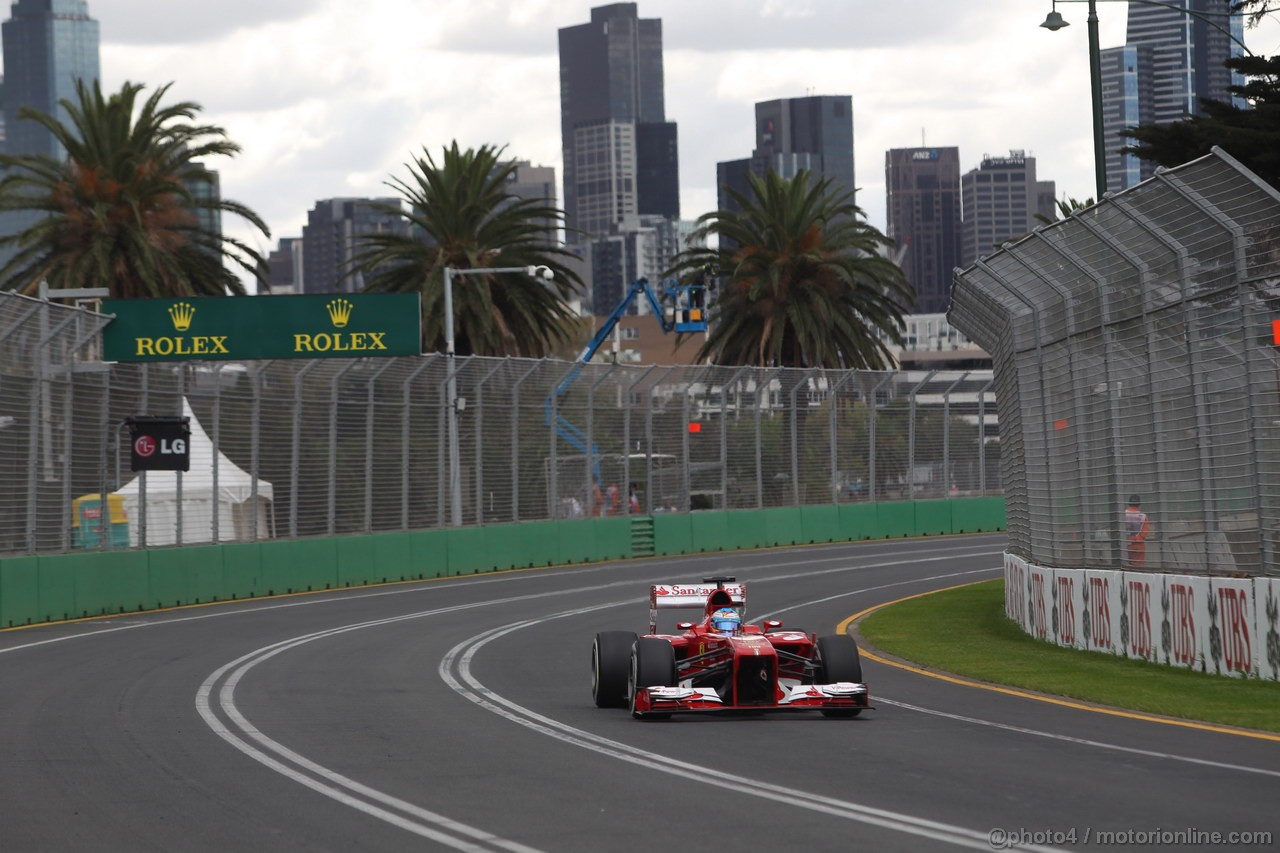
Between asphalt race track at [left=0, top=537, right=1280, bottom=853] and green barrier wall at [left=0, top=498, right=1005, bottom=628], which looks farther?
green barrier wall at [left=0, top=498, right=1005, bottom=628]

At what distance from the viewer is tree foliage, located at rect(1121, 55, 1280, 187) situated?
27.8 m

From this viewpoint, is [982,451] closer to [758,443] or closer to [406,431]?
[758,443]

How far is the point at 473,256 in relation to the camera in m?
46.6

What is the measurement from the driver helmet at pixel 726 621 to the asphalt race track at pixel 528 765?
0.81 metres

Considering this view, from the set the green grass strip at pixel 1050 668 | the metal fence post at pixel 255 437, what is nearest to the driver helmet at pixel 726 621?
the green grass strip at pixel 1050 668

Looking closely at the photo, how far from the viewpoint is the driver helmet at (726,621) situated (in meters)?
14.3

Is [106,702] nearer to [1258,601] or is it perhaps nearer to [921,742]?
[921,742]

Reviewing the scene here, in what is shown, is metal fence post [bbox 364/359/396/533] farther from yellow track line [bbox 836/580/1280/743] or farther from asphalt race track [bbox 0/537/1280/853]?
yellow track line [bbox 836/580/1280/743]

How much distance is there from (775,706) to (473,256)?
34.0m

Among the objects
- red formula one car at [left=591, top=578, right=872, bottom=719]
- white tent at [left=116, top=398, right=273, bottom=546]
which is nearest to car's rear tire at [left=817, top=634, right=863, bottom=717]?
red formula one car at [left=591, top=578, right=872, bottom=719]

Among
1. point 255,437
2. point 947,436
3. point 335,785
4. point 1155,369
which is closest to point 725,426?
point 947,436

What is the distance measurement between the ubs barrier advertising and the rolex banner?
18798mm

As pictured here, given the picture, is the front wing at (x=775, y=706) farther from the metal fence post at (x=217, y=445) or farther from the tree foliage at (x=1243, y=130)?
the metal fence post at (x=217, y=445)

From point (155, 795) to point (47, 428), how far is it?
18.1 meters
